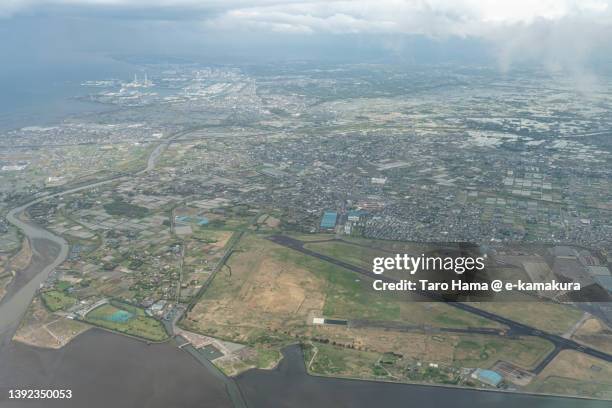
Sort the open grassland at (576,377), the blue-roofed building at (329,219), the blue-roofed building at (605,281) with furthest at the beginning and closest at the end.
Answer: the blue-roofed building at (329,219) < the blue-roofed building at (605,281) < the open grassland at (576,377)

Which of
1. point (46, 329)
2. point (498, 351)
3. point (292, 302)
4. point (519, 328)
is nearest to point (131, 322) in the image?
point (46, 329)

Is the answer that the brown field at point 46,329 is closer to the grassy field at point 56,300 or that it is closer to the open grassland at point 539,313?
the grassy field at point 56,300

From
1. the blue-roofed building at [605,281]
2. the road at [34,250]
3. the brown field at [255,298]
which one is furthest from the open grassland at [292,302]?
the road at [34,250]

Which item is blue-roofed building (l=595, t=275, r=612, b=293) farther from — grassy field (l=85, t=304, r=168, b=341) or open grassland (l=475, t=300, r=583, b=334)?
grassy field (l=85, t=304, r=168, b=341)

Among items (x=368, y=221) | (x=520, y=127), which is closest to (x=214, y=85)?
(x=520, y=127)

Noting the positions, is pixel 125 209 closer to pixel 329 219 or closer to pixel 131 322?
pixel 329 219

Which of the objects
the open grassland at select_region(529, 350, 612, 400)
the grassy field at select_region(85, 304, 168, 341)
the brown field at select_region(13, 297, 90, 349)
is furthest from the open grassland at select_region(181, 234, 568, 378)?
the brown field at select_region(13, 297, 90, 349)

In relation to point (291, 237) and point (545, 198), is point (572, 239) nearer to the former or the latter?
point (545, 198)
